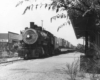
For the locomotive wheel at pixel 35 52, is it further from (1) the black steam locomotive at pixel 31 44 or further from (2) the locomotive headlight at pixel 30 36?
(2) the locomotive headlight at pixel 30 36

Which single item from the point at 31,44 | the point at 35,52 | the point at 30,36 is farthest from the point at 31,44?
the point at 35,52

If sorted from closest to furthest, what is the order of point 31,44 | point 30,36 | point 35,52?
point 35,52 < point 30,36 < point 31,44

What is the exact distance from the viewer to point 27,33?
2102cm

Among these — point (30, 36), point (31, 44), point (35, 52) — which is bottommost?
point (35, 52)

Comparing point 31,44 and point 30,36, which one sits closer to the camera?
point 30,36

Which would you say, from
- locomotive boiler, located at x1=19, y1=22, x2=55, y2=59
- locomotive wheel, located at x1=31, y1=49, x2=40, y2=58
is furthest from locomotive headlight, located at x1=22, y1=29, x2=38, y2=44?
locomotive wheel, located at x1=31, y1=49, x2=40, y2=58

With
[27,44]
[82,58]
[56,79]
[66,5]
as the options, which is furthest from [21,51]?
[66,5]

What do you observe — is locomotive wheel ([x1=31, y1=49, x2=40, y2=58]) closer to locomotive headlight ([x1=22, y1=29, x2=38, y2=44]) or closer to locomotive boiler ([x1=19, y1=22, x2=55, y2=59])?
locomotive boiler ([x1=19, y1=22, x2=55, y2=59])

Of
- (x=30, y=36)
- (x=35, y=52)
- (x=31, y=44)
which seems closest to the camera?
(x=35, y=52)

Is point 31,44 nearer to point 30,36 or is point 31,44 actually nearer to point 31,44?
point 31,44

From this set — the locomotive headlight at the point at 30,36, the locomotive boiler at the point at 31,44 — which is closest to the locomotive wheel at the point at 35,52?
the locomotive boiler at the point at 31,44

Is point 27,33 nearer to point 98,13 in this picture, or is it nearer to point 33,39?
point 33,39

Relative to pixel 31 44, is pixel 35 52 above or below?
below

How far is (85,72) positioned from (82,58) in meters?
0.86
